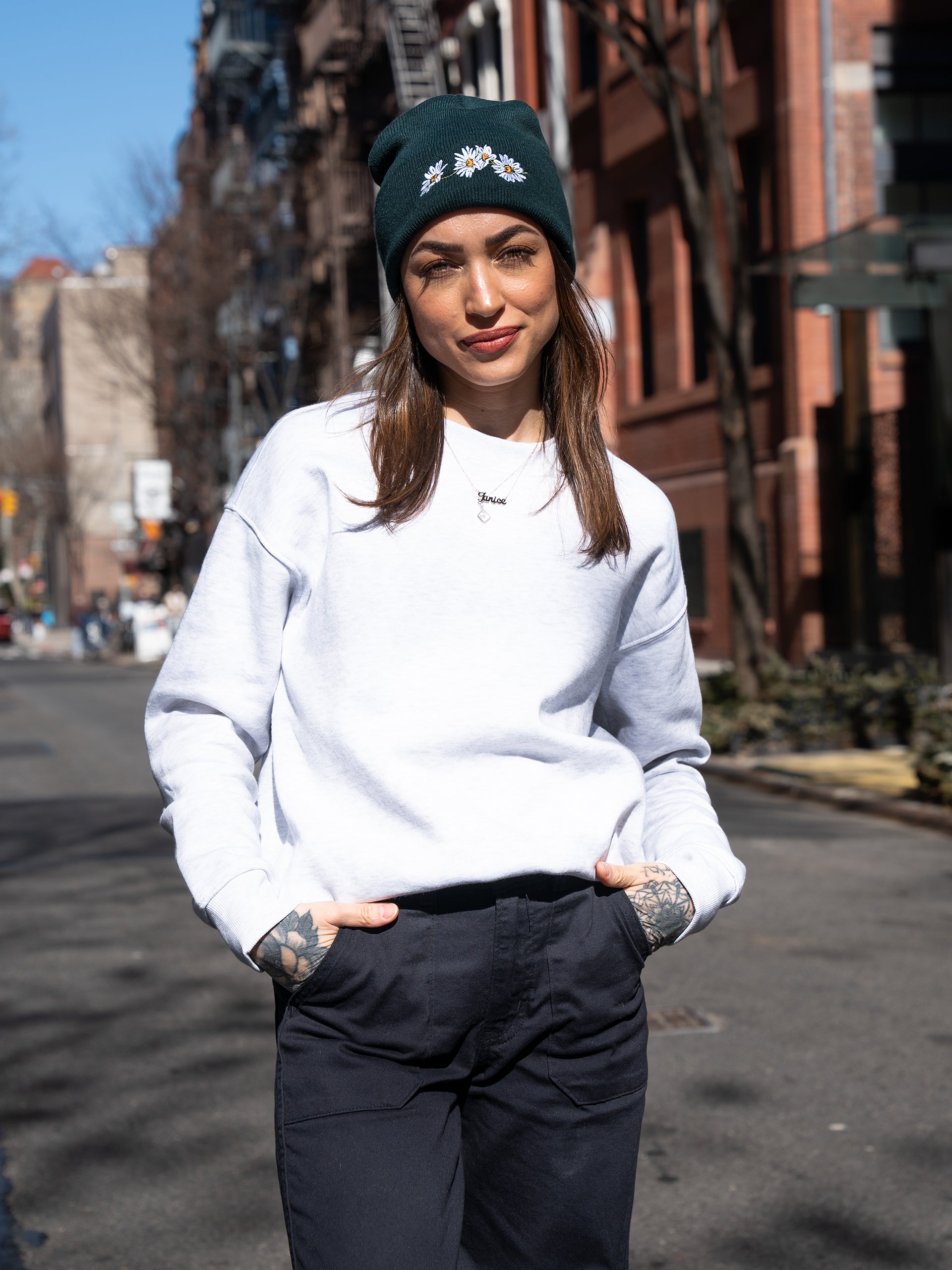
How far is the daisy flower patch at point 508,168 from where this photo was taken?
205 cm

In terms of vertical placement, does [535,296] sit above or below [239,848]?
above

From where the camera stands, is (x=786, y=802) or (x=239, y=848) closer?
(x=239, y=848)

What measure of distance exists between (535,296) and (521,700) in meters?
0.55

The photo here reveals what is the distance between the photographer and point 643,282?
1027 inches

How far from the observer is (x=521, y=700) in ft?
6.37

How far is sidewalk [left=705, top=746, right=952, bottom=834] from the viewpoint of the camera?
35.3 ft

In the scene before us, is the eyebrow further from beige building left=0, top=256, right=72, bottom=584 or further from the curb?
beige building left=0, top=256, right=72, bottom=584

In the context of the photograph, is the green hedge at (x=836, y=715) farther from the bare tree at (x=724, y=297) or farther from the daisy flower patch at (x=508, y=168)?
the daisy flower patch at (x=508, y=168)

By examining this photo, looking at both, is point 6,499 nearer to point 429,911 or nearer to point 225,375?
point 225,375

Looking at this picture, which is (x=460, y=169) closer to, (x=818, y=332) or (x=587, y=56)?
(x=818, y=332)

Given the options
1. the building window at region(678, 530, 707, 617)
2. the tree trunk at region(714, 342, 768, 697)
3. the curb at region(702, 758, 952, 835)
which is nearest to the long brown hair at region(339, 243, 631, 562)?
the curb at region(702, 758, 952, 835)

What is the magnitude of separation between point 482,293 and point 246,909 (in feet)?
2.71

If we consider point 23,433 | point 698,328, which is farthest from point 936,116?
point 23,433

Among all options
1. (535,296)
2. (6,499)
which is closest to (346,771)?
(535,296)
